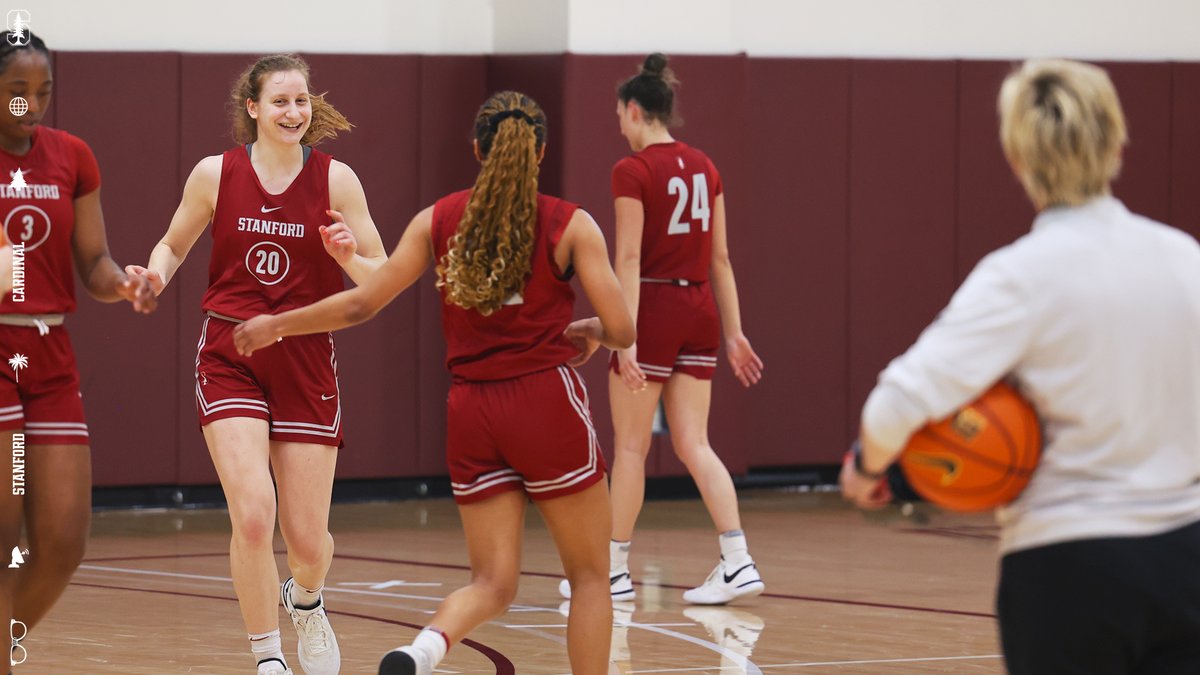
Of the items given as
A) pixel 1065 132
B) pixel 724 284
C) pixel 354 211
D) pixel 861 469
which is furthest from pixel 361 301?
pixel 724 284

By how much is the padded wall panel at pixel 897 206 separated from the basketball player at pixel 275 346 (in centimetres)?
Result: 632

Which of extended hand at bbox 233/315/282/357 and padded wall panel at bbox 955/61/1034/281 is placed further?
padded wall panel at bbox 955/61/1034/281

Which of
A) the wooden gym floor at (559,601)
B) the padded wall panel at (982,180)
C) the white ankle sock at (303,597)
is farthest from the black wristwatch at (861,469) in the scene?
the padded wall panel at (982,180)

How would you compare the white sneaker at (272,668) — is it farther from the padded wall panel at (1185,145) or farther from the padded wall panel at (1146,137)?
the padded wall panel at (1185,145)

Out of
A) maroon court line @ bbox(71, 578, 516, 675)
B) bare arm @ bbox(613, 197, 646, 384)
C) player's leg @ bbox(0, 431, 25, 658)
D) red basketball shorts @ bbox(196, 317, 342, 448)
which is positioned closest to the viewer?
player's leg @ bbox(0, 431, 25, 658)

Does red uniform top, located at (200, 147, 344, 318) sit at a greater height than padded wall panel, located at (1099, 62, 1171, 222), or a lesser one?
lesser

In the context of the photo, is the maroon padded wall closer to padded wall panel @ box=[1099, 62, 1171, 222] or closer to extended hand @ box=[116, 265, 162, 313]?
padded wall panel @ box=[1099, 62, 1171, 222]

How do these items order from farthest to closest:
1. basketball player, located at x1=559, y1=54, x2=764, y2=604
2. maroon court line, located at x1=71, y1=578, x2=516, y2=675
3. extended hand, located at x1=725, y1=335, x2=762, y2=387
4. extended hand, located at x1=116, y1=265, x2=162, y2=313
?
basketball player, located at x1=559, y1=54, x2=764, y2=604 → extended hand, located at x1=725, y1=335, x2=762, y2=387 → maroon court line, located at x1=71, y1=578, x2=516, y2=675 → extended hand, located at x1=116, y1=265, x2=162, y2=313

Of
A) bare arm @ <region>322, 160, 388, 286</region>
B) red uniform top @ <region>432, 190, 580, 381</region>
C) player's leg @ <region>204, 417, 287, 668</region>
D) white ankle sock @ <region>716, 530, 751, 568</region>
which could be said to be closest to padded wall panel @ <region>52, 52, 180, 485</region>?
white ankle sock @ <region>716, 530, 751, 568</region>

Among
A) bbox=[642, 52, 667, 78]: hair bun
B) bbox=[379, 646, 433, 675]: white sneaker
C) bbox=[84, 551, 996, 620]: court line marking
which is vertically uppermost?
bbox=[642, 52, 667, 78]: hair bun

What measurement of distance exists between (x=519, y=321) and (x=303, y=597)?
160 cm

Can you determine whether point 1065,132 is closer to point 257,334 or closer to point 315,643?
point 257,334

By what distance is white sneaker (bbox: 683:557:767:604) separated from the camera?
23.2 feet

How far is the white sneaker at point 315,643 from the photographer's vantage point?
5.46 m
